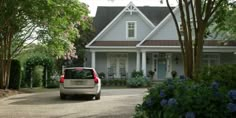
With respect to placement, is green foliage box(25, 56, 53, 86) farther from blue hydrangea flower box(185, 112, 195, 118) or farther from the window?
blue hydrangea flower box(185, 112, 195, 118)

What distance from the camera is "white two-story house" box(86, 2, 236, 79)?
3925 centimetres

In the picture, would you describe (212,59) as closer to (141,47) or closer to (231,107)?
(141,47)

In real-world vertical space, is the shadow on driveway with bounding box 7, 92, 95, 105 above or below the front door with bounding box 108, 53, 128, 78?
below

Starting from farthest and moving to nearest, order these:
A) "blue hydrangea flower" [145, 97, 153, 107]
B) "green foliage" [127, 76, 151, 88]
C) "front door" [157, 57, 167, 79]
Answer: "front door" [157, 57, 167, 79] → "green foliage" [127, 76, 151, 88] → "blue hydrangea flower" [145, 97, 153, 107]

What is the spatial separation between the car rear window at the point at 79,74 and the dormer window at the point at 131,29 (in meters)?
21.2

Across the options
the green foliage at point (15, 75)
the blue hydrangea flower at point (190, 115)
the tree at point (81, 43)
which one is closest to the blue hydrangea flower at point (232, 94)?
the blue hydrangea flower at point (190, 115)

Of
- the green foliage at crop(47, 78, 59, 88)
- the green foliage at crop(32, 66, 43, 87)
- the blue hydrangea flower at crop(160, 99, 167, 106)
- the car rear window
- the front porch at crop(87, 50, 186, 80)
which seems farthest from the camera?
the front porch at crop(87, 50, 186, 80)

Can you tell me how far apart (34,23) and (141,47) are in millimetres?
14943

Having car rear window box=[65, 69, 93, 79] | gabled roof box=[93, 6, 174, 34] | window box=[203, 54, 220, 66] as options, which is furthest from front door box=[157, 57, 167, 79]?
car rear window box=[65, 69, 93, 79]

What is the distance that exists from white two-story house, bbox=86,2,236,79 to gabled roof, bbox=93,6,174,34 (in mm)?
1008

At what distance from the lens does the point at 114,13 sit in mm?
47438

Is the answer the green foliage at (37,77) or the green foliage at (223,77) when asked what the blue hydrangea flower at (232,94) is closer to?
the green foliage at (223,77)

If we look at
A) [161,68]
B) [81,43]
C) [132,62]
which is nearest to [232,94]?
[161,68]

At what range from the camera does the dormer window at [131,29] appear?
136 ft
